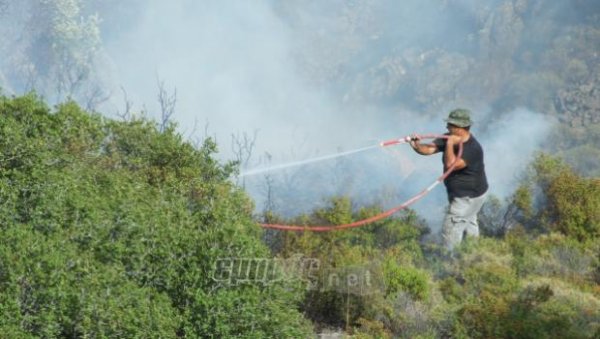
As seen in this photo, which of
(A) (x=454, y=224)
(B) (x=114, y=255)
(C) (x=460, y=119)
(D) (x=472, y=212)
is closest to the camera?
(B) (x=114, y=255)

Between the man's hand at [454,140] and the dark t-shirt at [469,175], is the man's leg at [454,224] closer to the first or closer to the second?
the dark t-shirt at [469,175]

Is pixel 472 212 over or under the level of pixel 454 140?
under

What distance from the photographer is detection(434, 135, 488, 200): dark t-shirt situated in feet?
36.4

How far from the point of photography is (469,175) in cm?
1138

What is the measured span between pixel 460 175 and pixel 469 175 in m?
0.11

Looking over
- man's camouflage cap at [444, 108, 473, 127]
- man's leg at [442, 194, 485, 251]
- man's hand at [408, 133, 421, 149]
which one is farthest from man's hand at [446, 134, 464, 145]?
man's leg at [442, 194, 485, 251]

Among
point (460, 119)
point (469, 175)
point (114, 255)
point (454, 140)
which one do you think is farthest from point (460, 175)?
point (114, 255)

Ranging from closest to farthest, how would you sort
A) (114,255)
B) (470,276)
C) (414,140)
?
(114,255) → (414,140) → (470,276)

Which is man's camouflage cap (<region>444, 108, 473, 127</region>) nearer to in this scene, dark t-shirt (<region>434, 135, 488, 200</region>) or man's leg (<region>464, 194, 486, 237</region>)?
dark t-shirt (<region>434, 135, 488, 200</region>)

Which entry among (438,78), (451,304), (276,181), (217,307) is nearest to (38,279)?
(217,307)

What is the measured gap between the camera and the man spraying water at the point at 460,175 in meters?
10.9

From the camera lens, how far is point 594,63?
39375 mm

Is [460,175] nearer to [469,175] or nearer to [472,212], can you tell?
[469,175]

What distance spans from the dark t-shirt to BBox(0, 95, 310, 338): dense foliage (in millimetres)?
2520
